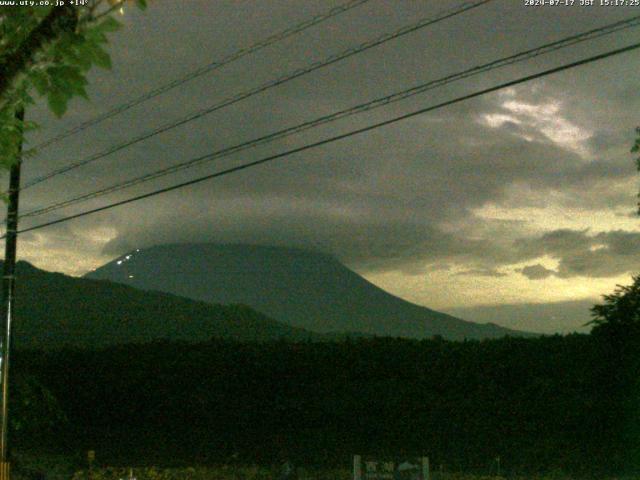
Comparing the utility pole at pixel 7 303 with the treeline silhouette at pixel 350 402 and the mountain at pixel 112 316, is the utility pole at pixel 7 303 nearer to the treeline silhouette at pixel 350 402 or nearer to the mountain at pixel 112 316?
the treeline silhouette at pixel 350 402

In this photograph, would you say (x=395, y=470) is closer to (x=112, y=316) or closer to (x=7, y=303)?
(x=7, y=303)

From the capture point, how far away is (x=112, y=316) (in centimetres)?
7638

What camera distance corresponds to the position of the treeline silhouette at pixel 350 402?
18094 mm

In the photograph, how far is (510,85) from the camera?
9.78m

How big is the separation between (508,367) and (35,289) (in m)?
70.1

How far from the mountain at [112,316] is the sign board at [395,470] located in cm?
5310

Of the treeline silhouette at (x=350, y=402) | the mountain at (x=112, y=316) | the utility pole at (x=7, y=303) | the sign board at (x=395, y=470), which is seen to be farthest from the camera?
the mountain at (x=112, y=316)

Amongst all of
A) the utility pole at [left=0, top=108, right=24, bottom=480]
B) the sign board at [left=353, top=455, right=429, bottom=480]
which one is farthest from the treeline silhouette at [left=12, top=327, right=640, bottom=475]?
the sign board at [left=353, top=455, right=429, bottom=480]

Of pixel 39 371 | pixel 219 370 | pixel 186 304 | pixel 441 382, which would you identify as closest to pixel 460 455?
pixel 441 382

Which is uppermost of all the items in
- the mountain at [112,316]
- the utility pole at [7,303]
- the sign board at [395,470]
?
the mountain at [112,316]

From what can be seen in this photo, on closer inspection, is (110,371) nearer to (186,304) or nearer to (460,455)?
(460,455)

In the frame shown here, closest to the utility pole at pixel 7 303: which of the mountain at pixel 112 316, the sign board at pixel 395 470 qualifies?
the sign board at pixel 395 470

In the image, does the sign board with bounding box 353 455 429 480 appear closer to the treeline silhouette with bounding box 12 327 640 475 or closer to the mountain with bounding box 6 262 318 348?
the treeline silhouette with bounding box 12 327 640 475

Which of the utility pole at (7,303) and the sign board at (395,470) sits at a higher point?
the utility pole at (7,303)
